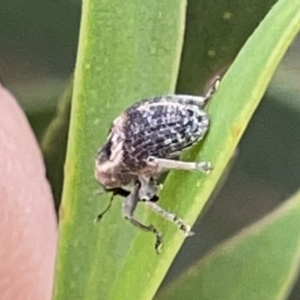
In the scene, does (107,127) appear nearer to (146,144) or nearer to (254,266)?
(146,144)

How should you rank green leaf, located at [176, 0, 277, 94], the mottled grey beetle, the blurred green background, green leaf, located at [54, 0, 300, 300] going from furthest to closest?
the blurred green background
green leaf, located at [176, 0, 277, 94]
the mottled grey beetle
green leaf, located at [54, 0, 300, 300]

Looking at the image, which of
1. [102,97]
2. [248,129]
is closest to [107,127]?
[102,97]

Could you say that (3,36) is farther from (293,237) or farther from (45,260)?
(293,237)

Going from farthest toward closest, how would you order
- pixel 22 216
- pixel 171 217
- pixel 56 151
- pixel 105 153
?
pixel 56 151 → pixel 22 216 → pixel 105 153 → pixel 171 217

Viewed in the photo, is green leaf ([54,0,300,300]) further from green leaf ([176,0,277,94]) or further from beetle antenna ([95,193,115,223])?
green leaf ([176,0,277,94])

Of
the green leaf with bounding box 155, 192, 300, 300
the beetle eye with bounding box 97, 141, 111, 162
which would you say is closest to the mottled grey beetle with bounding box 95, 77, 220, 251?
the beetle eye with bounding box 97, 141, 111, 162

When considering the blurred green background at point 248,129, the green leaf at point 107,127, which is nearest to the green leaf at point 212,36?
the blurred green background at point 248,129
